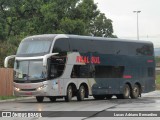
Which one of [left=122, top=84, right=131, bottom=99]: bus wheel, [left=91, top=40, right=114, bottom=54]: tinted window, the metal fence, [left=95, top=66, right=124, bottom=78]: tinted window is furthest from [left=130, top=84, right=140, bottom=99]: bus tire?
the metal fence

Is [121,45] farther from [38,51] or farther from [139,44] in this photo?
[38,51]

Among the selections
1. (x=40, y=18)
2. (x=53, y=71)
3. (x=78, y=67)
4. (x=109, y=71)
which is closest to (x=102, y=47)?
(x=109, y=71)

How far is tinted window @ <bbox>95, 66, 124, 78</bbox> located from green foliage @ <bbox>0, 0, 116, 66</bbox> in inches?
528

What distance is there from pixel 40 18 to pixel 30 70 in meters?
24.9

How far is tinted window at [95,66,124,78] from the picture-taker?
31156mm

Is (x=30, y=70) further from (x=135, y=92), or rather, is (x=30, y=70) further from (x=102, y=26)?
(x=102, y=26)

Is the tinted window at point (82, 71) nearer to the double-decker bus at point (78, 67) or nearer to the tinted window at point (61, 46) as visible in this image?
the double-decker bus at point (78, 67)

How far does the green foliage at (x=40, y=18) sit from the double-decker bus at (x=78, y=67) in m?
13.1

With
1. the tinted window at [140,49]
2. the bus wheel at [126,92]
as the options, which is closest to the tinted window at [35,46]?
the bus wheel at [126,92]

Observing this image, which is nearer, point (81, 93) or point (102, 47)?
point (81, 93)

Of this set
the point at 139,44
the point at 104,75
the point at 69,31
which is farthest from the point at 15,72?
the point at 69,31

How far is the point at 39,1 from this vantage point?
54.8 m

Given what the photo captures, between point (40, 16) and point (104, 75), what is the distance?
897 inches

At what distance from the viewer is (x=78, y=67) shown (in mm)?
29562
